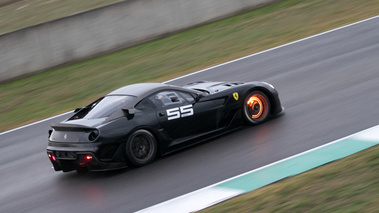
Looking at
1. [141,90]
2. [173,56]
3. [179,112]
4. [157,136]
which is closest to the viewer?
[157,136]

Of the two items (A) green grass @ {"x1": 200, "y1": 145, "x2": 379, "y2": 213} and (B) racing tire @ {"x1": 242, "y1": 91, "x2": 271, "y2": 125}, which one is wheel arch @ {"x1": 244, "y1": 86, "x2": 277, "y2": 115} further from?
(A) green grass @ {"x1": 200, "y1": 145, "x2": 379, "y2": 213}

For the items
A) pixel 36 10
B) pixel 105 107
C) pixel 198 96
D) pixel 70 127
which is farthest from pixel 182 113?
pixel 36 10

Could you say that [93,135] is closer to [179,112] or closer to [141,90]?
[141,90]

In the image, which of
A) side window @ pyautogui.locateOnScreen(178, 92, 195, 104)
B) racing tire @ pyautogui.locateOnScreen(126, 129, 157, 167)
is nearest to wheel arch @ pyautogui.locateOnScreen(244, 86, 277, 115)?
side window @ pyautogui.locateOnScreen(178, 92, 195, 104)

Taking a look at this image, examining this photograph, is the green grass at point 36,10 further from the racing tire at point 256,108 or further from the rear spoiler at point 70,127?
the racing tire at point 256,108

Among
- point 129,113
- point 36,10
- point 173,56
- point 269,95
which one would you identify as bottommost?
point 269,95

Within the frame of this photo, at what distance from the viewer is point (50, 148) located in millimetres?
9383

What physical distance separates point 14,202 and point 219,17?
1318cm

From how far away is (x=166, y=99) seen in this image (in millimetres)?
9648

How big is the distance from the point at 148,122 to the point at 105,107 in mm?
802

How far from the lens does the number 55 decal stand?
9.50 metres

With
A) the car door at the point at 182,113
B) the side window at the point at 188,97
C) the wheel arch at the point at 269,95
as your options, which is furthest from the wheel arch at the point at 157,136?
the wheel arch at the point at 269,95

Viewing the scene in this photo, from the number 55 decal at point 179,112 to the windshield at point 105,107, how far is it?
2.28 feet

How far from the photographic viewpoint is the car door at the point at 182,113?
31.1 feet
